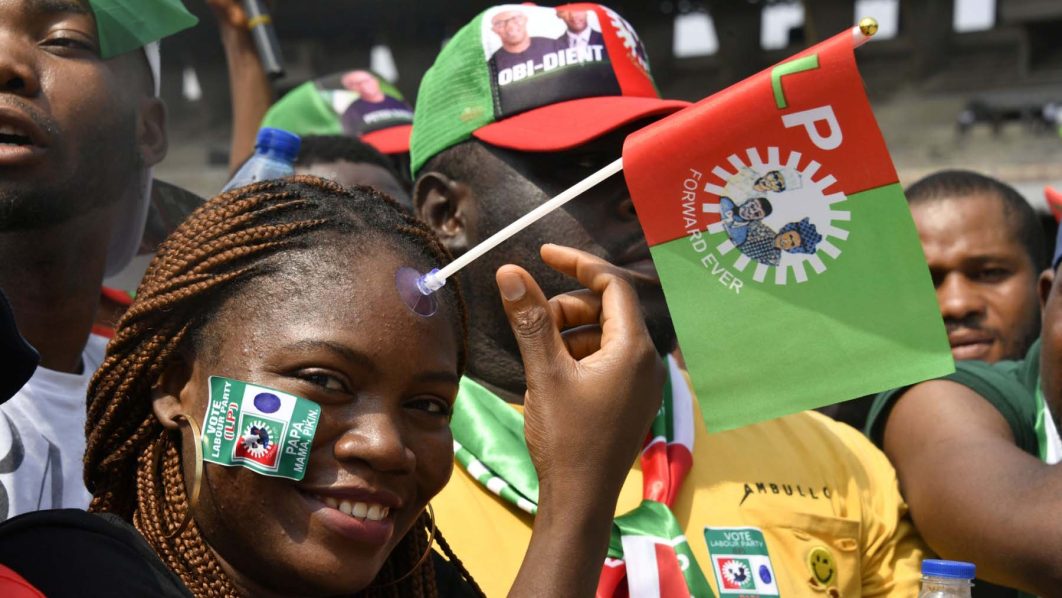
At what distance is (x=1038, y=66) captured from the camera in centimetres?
1773

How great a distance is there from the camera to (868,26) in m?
1.89

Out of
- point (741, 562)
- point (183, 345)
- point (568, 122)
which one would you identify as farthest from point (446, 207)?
point (183, 345)

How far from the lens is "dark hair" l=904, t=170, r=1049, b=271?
375 cm

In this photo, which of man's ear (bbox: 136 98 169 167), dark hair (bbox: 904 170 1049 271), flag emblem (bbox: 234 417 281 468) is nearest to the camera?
flag emblem (bbox: 234 417 281 468)

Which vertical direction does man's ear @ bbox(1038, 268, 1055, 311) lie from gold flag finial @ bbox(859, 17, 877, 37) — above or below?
below

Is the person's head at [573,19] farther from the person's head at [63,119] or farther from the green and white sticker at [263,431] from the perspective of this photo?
the green and white sticker at [263,431]

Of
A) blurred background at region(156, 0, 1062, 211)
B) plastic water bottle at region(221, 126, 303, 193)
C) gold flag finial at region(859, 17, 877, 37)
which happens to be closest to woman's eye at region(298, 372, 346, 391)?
gold flag finial at region(859, 17, 877, 37)

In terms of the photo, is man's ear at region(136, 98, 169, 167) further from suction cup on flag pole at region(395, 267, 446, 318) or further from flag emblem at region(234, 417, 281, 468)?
flag emblem at region(234, 417, 281, 468)

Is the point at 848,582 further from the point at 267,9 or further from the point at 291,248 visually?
the point at 267,9

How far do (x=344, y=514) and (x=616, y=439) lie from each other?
411mm

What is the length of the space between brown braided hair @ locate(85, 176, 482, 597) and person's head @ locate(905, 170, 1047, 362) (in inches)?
79.4

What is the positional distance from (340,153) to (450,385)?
208cm

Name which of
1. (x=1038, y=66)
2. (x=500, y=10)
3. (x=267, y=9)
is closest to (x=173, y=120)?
(x=1038, y=66)

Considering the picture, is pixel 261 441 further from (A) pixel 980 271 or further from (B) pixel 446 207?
(A) pixel 980 271
